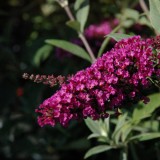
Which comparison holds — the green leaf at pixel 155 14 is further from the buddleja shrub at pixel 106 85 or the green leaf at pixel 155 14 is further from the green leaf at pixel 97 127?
the green leaf at pixel 97 127

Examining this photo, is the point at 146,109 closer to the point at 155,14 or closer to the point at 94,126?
the point at 94,126

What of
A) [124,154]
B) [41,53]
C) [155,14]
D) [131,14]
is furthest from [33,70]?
[155,14]

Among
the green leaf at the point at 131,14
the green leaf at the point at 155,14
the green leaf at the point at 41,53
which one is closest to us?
the green leaf at the point at 155,14

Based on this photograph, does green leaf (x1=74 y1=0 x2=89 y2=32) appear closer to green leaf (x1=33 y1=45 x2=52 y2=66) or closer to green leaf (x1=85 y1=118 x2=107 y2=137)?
green leaf (x1=85 y1=118 x2=107 y2=137)

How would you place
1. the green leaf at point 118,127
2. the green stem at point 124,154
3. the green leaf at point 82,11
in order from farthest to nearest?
the green leaf at point 82,11, the green stem at point 124,154, the green leaf at point 118,127

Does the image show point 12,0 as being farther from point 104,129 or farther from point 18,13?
point 104,129

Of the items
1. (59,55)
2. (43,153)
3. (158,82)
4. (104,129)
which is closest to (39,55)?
(59,55)

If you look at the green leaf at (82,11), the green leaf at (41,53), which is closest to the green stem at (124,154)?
the green leaf at (82,11)
